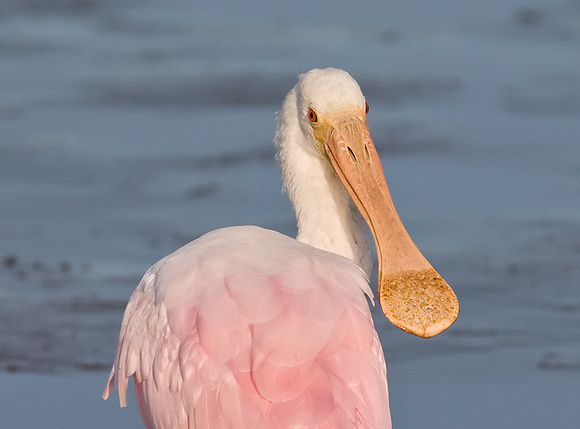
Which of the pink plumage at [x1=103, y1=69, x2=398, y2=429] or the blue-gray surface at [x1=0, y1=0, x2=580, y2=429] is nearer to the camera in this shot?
the pink plumage at [x1=103, y1=69, x2=398, y2=429]

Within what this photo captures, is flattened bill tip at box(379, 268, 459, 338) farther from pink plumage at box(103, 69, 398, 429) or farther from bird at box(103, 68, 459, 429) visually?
pink plumage at box(103, 69, 398, 429)

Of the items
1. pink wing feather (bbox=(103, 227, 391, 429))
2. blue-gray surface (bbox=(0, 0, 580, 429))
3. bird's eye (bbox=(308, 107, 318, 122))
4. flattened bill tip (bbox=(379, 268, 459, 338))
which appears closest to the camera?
pink wing feather (bbox=(103, 227, 391, 429))

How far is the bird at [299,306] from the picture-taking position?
5020 mm

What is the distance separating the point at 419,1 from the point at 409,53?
8.57 ft

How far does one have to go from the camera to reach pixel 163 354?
18.1ft

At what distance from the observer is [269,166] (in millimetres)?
11406

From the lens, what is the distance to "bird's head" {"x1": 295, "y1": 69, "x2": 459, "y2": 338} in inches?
222

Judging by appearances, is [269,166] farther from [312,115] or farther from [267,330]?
[267,330]

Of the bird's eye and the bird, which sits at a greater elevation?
the bird's eye

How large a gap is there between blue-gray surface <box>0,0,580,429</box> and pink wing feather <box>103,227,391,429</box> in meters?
1.78

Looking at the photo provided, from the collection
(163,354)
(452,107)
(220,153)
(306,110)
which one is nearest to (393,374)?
(306,110)

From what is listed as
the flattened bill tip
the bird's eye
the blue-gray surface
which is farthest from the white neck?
the blue-gray surface

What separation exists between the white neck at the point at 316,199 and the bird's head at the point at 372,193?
0.07 m

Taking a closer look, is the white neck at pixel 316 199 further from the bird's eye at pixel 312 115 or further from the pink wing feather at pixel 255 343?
the pink wing feather at pixel 255 343
